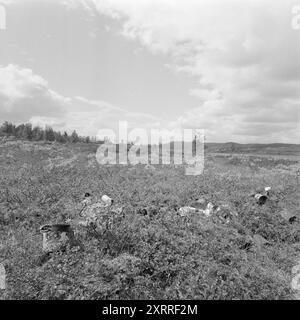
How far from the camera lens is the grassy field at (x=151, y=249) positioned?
6938mm

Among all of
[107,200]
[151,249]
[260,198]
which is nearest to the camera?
[151,249]

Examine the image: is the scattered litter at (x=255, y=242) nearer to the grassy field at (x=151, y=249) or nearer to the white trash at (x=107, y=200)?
the grassy field at (x=151, y=249)

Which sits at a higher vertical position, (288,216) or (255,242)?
(288,216)

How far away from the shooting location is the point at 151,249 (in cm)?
823

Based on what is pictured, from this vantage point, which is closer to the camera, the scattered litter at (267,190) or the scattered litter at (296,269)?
the scattered litter at (296,269)

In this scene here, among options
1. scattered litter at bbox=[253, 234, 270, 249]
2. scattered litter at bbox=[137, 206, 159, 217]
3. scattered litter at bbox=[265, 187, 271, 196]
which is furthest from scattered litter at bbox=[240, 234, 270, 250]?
scattered litter at bbox=[265, 187, 271, 196]

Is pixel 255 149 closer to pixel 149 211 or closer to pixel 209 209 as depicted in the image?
pixel 209 209

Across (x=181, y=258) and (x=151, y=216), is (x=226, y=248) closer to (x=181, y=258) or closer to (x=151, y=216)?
(x=181, y=258)

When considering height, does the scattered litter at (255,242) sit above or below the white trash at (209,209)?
below

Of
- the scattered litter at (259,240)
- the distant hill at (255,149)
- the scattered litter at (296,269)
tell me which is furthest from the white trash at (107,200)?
the distant hill at (255,149)

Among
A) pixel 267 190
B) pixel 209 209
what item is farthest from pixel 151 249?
pixel 267 190
